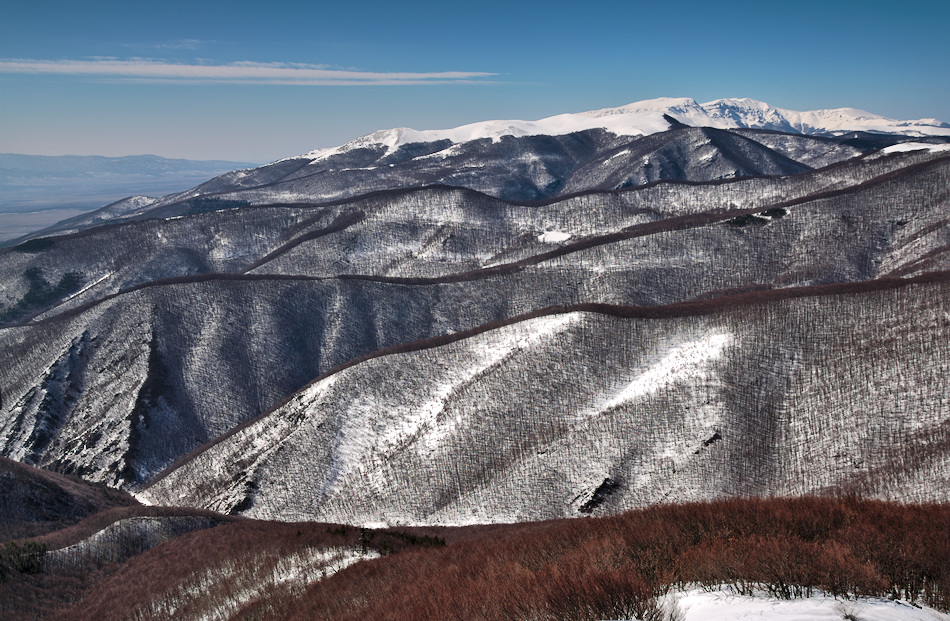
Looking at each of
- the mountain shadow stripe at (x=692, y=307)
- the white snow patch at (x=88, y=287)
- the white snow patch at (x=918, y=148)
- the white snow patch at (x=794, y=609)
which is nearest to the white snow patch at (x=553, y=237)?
the mountain shadow stripe at (x=692, y=307)

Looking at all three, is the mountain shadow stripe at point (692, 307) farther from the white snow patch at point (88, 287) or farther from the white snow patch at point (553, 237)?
the white snow patch at point (88, 287)

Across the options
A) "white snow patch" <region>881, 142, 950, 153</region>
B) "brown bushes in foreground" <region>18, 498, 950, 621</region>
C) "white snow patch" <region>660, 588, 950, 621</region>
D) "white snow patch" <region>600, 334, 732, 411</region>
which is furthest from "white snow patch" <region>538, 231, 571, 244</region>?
"white snow patch" <region>660, 588, 950, 621</region>

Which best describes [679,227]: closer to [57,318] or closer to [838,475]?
[838,475]

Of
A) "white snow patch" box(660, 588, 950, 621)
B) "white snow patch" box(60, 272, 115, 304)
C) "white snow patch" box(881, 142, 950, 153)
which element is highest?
"white snow patch" box(881, 142, 950, 153)

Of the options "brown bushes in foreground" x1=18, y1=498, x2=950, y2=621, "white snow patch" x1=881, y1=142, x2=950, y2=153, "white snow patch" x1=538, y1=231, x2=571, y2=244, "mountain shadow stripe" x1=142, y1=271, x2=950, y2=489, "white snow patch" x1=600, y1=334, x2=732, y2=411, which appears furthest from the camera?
"white snow patch" x1=538, y1=231, x2=571, y2=244

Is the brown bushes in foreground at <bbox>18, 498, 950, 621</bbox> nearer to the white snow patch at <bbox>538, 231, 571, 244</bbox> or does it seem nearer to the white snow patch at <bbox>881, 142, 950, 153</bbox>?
the white snow patch at <bbox>538, 231, 571, 244</bbox>

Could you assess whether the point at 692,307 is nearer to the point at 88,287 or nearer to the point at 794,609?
the point at 794,609

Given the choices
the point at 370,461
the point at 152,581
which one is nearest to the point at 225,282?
the point at 370,461
